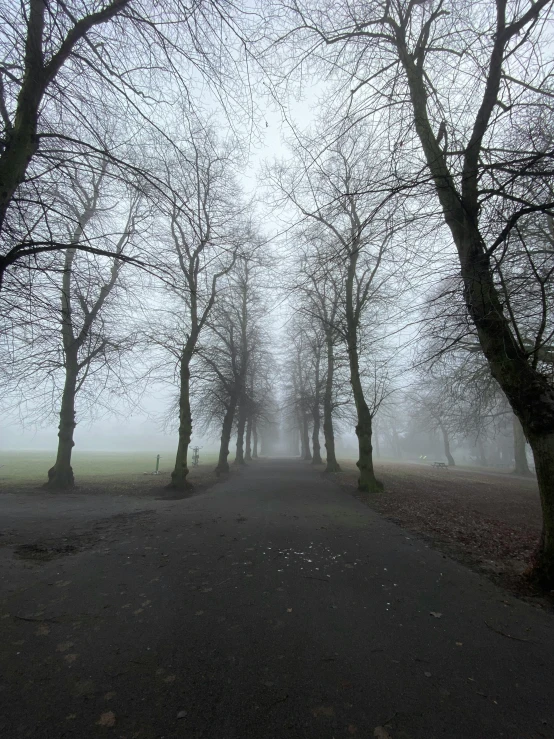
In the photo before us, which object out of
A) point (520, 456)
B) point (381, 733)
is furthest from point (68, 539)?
point (520, 456)

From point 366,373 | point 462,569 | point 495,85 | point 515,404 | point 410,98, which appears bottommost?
point 462,569

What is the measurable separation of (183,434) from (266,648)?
10557mm

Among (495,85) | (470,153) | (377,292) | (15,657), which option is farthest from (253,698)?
(377,292)

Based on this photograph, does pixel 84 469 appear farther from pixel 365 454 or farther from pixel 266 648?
pixel 266 648

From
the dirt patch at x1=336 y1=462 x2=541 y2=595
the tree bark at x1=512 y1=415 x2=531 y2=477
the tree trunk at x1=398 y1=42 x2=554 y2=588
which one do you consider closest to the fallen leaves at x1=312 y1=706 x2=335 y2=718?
the dirt patch at x1=336 y1=462 x2=541 y2=595

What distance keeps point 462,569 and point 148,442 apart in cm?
9299

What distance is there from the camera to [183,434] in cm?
1295

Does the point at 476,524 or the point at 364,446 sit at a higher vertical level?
the point at 364,446

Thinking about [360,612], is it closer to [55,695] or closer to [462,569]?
[462,569]

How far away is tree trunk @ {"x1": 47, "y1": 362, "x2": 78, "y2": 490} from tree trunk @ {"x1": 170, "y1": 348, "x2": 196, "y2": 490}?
381 cm

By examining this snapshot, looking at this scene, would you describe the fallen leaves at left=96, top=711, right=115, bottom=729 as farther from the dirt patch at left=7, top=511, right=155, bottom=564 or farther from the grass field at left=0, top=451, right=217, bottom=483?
the grass field at left=0, top=451, right=217, bottom=483

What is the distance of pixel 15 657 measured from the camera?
2.75 metres

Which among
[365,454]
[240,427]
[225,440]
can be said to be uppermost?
[240,427]

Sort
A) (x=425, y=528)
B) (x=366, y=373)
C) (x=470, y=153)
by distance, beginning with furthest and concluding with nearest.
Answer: (x=366, y=373) → (x=425, y=528) → (x=470, y=153)
